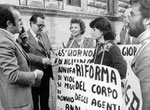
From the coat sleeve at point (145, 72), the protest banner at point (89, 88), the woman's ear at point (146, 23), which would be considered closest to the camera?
the coat sleeve at point (145, 72)

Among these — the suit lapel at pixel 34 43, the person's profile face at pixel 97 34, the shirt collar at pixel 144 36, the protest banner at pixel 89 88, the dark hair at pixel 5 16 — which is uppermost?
the dark hair at pixel 5 16

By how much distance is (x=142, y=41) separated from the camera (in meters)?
2.27

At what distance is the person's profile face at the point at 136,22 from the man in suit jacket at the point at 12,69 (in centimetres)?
109

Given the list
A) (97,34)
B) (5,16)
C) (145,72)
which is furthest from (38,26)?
(145,72)

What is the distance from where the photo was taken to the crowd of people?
2144 mm

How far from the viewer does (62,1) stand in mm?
9547

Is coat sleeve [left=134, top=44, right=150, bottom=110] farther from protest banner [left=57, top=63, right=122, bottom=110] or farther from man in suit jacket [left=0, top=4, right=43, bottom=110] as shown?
man in suit jacket [left=0, top=4, right=43, bottom=110]

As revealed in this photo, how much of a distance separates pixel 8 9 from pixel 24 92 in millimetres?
826

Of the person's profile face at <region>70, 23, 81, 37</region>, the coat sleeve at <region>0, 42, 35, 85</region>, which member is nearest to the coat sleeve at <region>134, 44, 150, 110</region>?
the coat sleeve at <region>0, 42, 35, 85</region>

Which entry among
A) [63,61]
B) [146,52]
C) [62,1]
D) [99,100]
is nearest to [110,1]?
[62,1]

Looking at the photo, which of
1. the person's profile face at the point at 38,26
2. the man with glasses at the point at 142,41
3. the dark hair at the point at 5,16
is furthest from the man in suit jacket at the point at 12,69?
the person's profile face at the point at 38,26

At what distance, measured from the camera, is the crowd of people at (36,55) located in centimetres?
214

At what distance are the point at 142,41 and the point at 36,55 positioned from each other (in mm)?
2494

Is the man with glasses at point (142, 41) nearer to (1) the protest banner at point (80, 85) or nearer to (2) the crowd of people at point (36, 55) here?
(2) the crowd of people at point (36, 55)
